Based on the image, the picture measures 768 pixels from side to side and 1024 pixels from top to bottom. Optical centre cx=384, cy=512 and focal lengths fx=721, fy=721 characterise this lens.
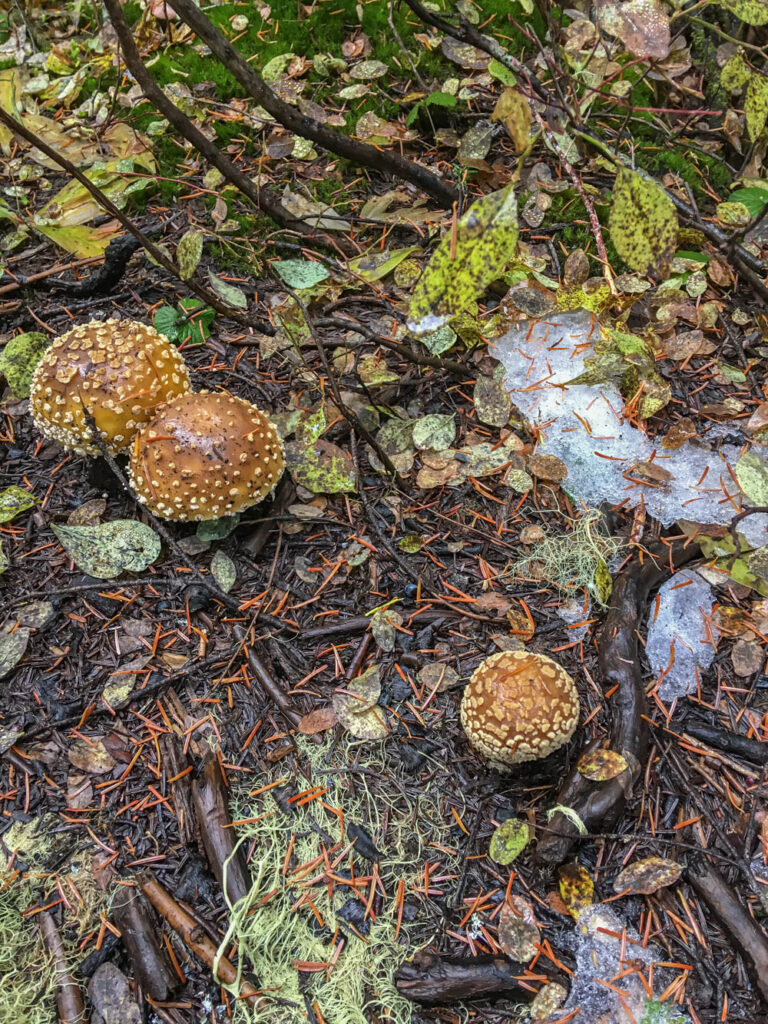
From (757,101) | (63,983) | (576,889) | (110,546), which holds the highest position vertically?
(757,101)

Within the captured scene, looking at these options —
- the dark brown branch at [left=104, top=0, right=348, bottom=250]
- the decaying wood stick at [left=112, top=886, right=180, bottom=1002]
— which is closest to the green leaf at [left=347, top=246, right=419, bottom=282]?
Result: the dark brown branch at [left=104, top=0, right=348, bottom=250]

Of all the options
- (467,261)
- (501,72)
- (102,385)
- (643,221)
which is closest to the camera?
(467,261)

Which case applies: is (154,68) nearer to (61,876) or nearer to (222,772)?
(222,772)

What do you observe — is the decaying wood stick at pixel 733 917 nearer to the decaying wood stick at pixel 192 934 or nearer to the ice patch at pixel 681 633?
the ice patch at pixel 681 633

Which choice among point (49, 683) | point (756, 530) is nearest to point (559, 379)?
point (756, 530)

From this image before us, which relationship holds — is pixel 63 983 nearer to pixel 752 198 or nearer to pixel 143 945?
pixel 143 945

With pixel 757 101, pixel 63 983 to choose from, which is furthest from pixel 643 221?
pixel 63 983
